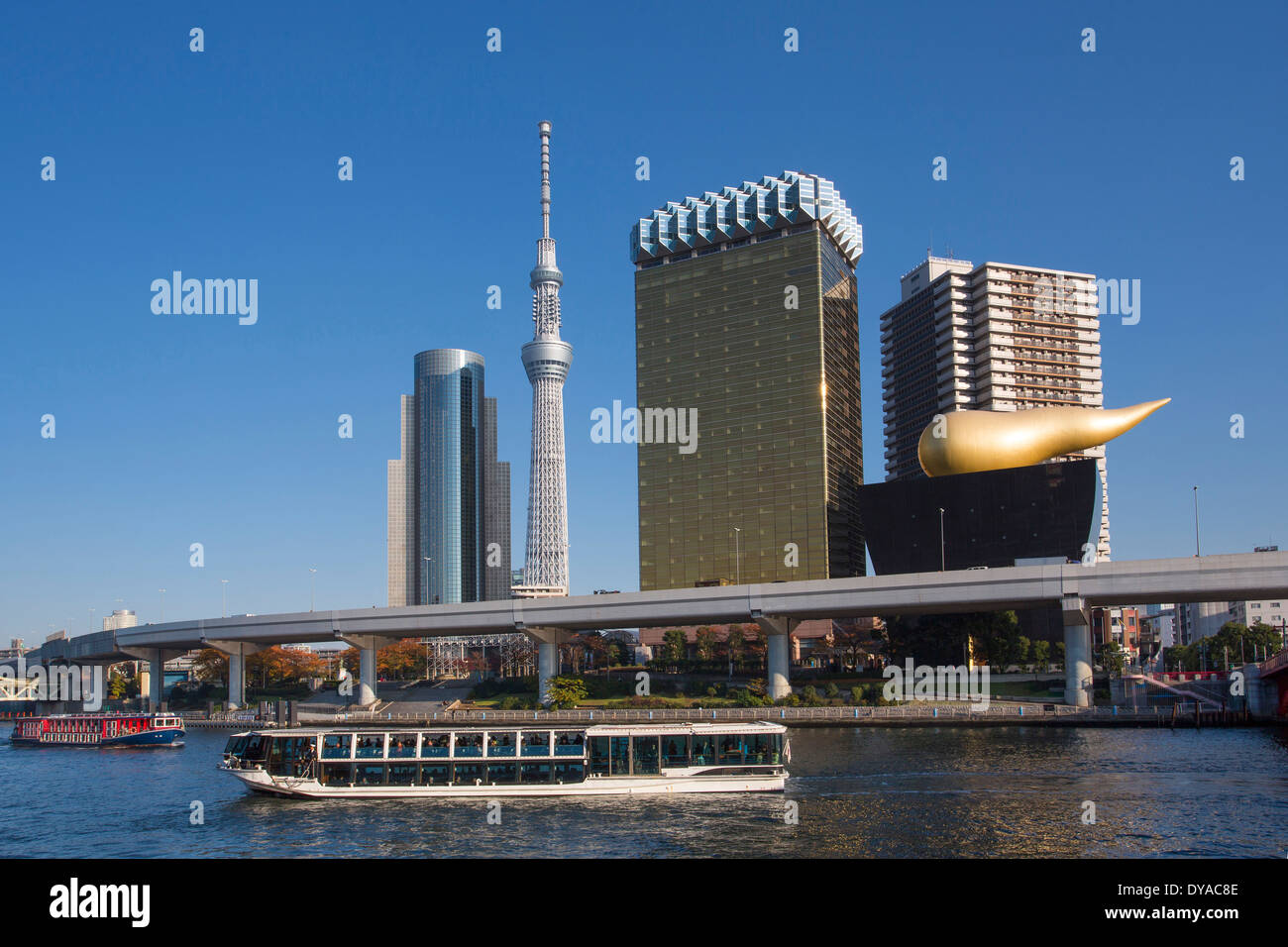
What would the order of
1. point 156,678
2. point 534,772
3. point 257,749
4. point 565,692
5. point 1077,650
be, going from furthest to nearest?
point 156,678 < point 565,692 < point 1077,650 < point 257,749 < point 534,772

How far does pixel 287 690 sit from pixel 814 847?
150m

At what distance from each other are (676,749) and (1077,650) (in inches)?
2142

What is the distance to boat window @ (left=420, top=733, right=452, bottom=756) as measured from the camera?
57.4 m

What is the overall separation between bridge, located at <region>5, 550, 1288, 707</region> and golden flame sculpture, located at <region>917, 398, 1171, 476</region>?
24555mm

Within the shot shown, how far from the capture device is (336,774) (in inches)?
2299

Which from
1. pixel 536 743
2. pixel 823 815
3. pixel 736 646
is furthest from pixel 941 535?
pixel 823 815

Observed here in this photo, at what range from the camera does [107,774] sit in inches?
3017

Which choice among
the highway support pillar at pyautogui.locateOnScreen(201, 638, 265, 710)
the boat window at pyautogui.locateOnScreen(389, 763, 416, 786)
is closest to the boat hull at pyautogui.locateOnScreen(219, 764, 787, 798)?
the boat window at pyautogui.locateOnScreen(389, 763, 416, 786)

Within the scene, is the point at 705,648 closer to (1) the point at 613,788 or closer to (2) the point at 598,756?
(2) the point at 598,756

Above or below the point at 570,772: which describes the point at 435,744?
above

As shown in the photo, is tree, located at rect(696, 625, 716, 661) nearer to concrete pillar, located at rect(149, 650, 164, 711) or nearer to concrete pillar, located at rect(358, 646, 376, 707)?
concrete pillar, located at rect(358, 646, 376, 707)
